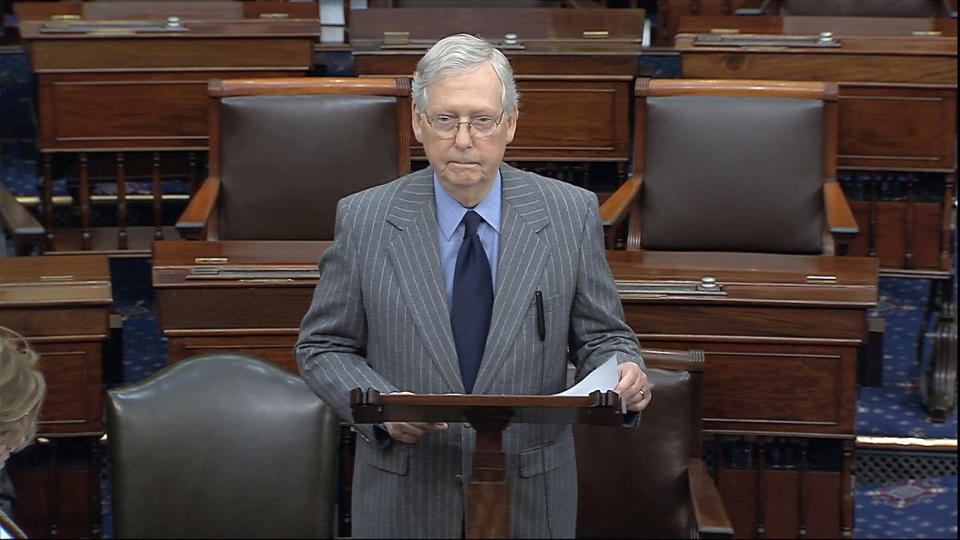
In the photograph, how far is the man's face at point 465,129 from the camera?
1.03 meters

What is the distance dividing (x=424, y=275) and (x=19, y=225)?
120 cm

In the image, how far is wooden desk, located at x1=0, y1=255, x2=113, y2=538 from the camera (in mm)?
1780

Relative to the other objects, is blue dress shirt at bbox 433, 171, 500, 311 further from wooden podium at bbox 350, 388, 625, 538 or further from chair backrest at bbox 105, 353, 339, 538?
chair backrest at bbox 105, 353, 339, 538

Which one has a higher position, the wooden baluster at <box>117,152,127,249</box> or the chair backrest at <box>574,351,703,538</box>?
the wooden baluster at <box>117,152,127,249</box>

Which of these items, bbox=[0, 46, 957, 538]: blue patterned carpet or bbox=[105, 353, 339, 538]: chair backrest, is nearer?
bbox=[105, 353, 339, 538]: chair backrest

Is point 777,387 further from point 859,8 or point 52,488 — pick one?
point 859,8

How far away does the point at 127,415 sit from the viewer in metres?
1.44

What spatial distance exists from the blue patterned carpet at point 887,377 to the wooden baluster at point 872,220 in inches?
4.6

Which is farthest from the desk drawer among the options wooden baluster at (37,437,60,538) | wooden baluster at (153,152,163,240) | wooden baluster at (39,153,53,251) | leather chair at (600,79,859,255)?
wooden baluster at (39,153,53,251)

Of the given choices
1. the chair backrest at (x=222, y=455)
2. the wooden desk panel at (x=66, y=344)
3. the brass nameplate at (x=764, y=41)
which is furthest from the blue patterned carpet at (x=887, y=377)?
the chair backrest at (x=222, y=455)

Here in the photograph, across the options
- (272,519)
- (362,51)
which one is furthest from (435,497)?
(362,51)

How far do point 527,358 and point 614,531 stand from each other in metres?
0.60

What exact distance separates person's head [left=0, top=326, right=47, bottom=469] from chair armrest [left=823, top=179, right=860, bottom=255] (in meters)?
1.14

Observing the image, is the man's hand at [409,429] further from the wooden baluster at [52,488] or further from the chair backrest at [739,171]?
the chair backrest at [739,171]
